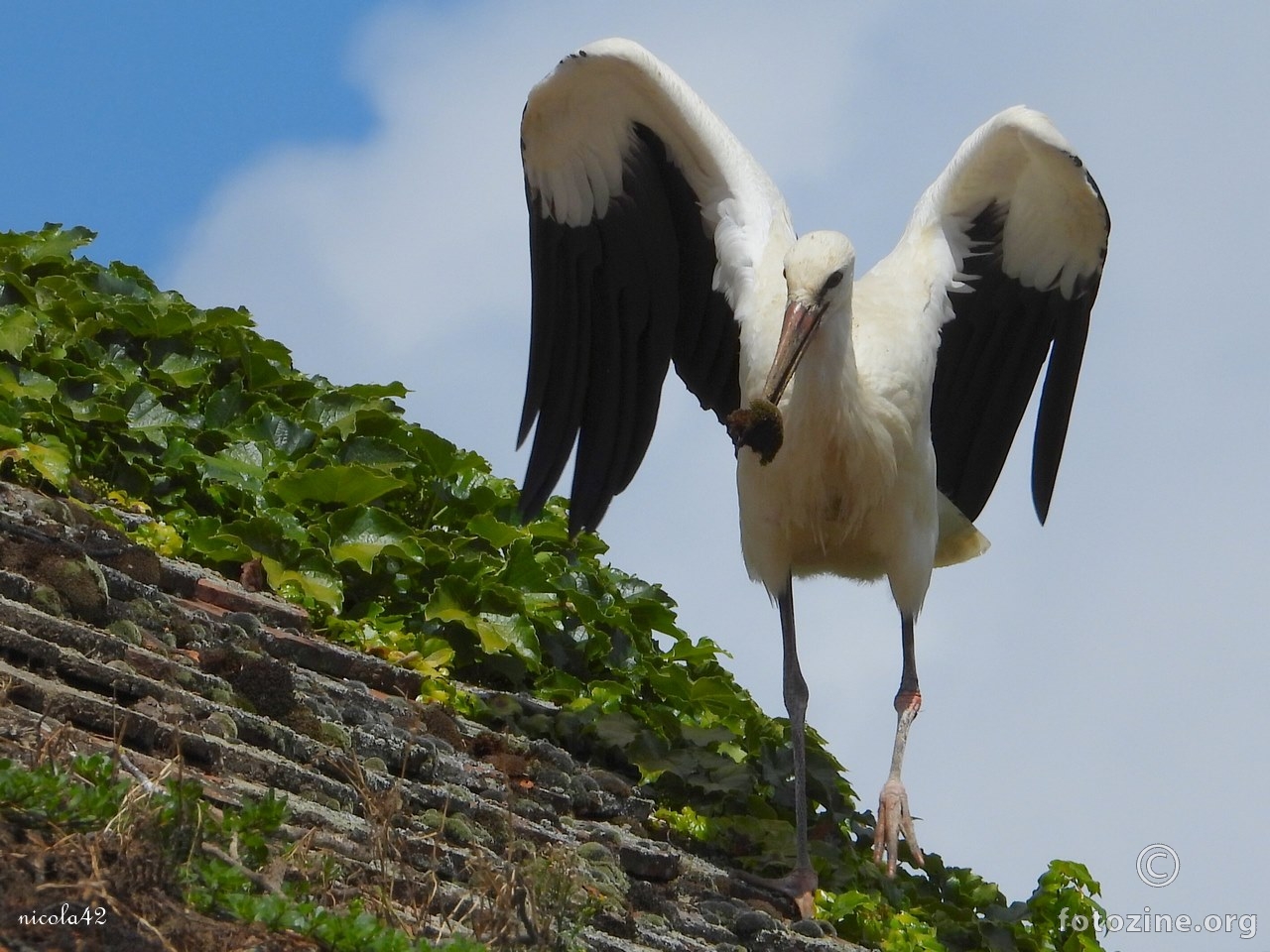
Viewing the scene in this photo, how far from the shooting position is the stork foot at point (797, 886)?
5.17 m

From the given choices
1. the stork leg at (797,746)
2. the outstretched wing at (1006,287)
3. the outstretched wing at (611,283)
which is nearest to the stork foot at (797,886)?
the stork leg at (797,746)

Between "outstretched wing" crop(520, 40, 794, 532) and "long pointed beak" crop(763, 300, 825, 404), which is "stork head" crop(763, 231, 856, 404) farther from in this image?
"outstretched wing" crop(520, 40, 794, 532)

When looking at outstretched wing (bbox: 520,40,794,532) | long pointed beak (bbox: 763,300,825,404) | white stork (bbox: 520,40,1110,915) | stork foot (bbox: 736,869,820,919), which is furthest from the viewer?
outstretched wing (bbox: 520,40,794,532)

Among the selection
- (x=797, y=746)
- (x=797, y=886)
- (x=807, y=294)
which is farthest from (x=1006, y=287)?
(x=797, y=886)

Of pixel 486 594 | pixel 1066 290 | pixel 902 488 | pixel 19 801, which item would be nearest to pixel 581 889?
pixel 19 801

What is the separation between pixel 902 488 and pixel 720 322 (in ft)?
4.74

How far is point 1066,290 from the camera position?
7.15 meters

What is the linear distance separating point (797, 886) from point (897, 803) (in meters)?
0.60

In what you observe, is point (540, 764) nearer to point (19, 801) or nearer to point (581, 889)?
point (581, 889)

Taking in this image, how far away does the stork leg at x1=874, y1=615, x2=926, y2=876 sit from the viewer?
5637 millimetres

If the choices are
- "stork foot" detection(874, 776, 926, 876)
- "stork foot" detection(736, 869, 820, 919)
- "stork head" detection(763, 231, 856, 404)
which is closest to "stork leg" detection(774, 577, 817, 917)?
"stork foot" detection(736, 869, 820, 919)

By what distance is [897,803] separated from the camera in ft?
18.7

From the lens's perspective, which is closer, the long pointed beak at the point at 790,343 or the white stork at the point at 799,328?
the long pointed beak at the point at 790,343

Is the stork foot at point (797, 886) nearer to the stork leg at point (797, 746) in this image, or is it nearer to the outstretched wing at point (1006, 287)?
the stork leg at point (797, 746)
